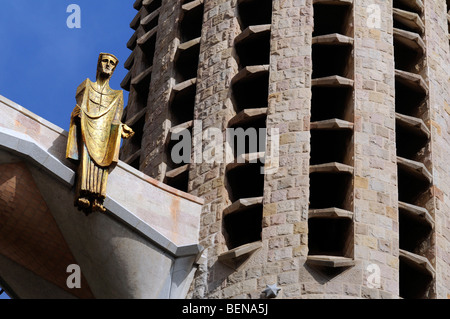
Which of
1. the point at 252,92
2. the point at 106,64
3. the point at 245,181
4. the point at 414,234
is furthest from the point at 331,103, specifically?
the point at 106,64

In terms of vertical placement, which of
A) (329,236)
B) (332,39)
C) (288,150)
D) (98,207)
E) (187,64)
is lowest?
(98,207)

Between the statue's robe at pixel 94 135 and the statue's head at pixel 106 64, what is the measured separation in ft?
1.03

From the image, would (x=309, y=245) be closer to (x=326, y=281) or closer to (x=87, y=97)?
(x=326, y=281)

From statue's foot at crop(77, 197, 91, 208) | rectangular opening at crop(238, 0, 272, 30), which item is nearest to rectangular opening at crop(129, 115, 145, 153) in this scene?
rectangular opening at crop(238, 0, 272, 30)

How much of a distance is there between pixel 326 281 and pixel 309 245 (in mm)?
3547

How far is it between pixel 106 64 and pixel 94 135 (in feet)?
8.05

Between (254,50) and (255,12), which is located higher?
(255,12)

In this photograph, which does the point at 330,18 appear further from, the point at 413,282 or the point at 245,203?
the point at 413,282

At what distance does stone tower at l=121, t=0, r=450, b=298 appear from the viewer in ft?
138

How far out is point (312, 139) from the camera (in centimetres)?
4612
